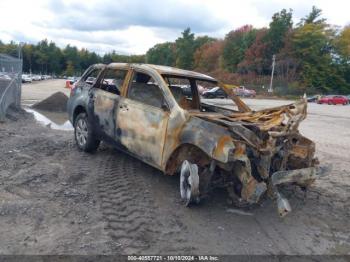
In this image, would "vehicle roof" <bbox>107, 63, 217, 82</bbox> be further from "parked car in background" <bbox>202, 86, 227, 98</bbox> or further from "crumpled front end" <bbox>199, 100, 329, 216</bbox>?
"crumpled front end" <bbox>199, 100, 329, 216</bbox>

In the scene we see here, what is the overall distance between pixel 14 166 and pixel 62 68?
128m

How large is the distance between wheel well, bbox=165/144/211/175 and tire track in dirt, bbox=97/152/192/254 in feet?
1.89

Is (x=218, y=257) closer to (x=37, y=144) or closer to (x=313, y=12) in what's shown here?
(x=37, y=144)

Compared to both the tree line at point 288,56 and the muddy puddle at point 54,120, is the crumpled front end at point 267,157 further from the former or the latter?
the tree line at point 288,56

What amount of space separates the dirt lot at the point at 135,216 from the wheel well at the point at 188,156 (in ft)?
1.64

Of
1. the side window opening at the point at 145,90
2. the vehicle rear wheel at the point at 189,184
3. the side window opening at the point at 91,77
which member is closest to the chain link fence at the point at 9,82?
the side window opening at the point at 91,77

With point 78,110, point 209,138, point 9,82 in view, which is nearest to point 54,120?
point 9,82

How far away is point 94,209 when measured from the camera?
446 cm

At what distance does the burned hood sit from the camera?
175 inches

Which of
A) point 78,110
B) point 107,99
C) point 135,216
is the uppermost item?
point 107,99

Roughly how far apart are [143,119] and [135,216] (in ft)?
5.24

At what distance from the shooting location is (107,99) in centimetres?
630

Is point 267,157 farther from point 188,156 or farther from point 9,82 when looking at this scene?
point 9,82

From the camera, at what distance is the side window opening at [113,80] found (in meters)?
6.34
